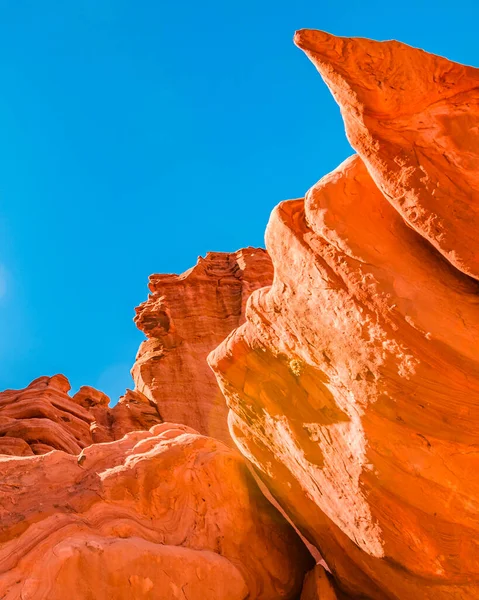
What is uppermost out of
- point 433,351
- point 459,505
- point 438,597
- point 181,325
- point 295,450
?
point 181,325

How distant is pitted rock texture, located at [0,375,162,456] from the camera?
1433 centimetres

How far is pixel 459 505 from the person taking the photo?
22.4 ft

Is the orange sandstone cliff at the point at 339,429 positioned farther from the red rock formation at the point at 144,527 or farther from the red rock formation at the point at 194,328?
the red rock formation at the point at 194,328

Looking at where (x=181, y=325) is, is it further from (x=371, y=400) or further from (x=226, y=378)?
(x=371, y=400)

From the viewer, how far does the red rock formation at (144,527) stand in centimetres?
667

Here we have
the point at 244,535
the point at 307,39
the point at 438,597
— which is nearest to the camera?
the point at 307,39

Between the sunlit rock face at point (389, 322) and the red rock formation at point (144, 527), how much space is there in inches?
52.3

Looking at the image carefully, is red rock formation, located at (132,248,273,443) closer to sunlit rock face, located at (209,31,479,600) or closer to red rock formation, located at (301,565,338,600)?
red rock formation, located at (301,565,338,600)

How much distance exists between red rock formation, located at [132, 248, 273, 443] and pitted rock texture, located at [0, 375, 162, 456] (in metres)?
0.87

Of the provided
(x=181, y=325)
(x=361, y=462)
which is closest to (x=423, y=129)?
(x=361, y=462)

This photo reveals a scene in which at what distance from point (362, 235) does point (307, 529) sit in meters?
4.42

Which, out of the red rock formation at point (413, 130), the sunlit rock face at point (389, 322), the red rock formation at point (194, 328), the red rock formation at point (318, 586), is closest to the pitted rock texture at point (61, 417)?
the red rock formation at point (194, 328)

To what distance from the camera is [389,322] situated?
6.24m

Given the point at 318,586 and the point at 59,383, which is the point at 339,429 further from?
the point at 59,383
